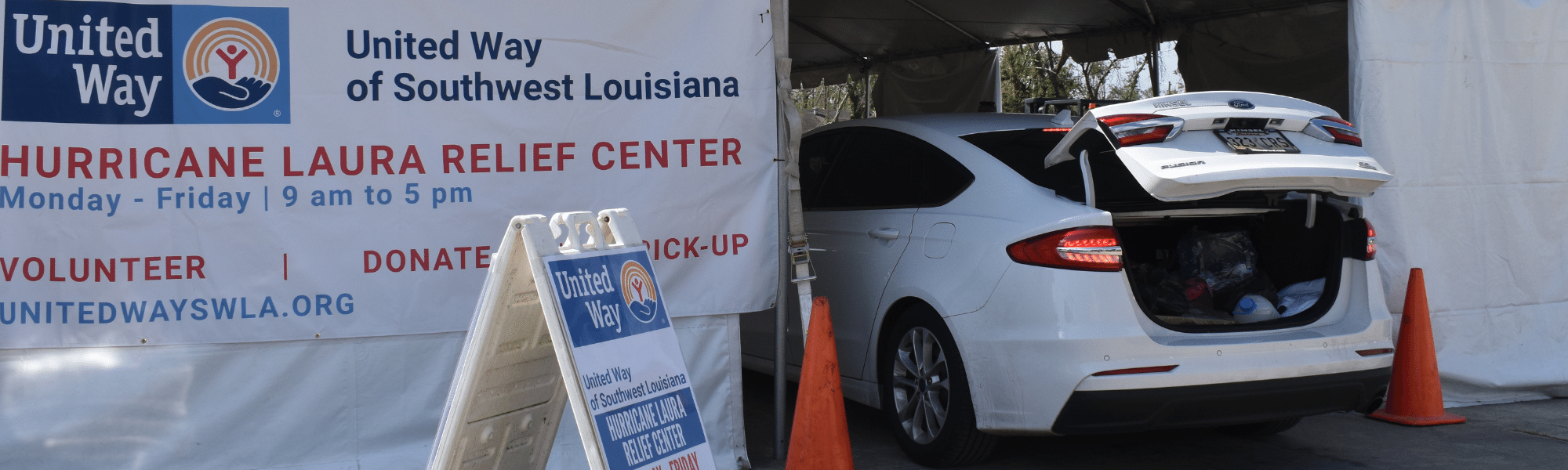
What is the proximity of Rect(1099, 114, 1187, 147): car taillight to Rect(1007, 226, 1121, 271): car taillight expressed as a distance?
0.30 meters

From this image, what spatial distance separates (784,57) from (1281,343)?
2063 mm

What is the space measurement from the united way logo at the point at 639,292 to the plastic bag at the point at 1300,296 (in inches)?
92.6

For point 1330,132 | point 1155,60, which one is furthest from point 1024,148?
point 1155,60

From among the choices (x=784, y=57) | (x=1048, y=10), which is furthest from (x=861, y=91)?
(x=784, y=57)

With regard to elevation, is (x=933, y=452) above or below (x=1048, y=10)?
below

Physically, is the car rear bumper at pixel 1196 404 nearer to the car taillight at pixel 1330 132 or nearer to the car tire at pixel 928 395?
the car tire at pixel 928 395

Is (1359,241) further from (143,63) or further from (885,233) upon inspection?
(143,63)

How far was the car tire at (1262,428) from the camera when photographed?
Answer: 4.98 metres

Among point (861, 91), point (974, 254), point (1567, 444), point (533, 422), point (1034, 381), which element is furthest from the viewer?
point (861, 91)

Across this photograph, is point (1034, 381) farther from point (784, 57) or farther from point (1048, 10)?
point (1048, 10)

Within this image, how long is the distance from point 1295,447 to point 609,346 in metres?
3.17

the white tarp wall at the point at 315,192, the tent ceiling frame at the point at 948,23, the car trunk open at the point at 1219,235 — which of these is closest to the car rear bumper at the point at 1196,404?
the car trunk open at the point at 1219,235

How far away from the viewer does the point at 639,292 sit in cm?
337

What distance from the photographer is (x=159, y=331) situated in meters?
4.14
